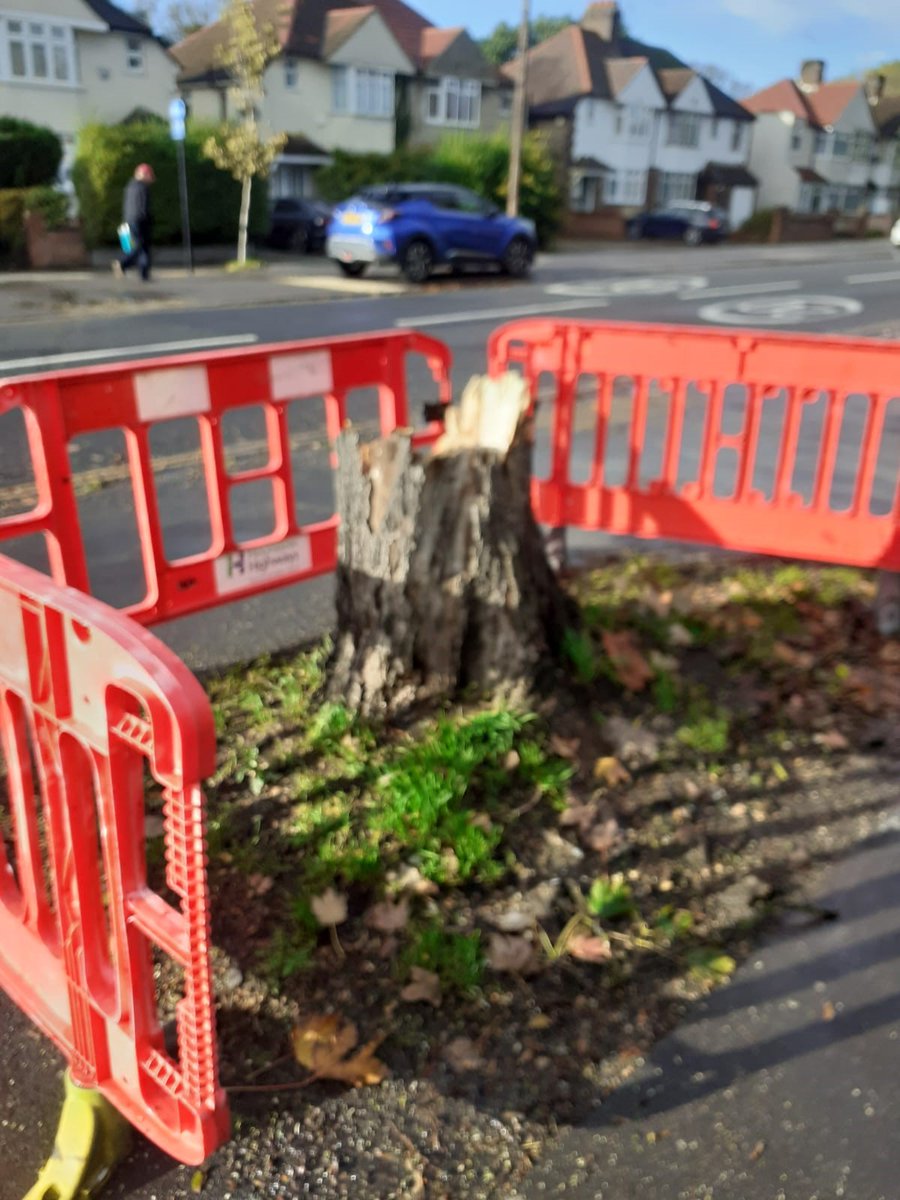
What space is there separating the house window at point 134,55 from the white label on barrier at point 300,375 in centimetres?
3831

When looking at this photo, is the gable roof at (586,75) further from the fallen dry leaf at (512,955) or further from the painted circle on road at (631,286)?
the fallen dry leaf at (512,955)

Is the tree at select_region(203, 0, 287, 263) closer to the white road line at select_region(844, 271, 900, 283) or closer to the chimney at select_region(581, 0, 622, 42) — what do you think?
the white road line at select_region(844, 271, 900, 283)

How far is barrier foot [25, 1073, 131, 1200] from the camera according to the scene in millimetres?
2002

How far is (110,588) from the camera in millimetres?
4785

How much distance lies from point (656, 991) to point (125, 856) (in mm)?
1496

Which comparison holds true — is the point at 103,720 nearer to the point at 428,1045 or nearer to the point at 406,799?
the point at 428,1045

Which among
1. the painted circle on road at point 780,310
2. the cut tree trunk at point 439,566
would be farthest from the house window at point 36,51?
the cut tree trunk at point 439,566

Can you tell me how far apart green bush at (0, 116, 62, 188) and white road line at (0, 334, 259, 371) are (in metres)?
16.2

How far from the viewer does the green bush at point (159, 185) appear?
26641 millimetres

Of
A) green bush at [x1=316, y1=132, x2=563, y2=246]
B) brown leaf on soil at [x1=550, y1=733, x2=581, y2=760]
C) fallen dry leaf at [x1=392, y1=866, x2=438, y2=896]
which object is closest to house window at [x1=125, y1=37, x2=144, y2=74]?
green bush at [x1=316, y1=132, x2=563, y2=246]

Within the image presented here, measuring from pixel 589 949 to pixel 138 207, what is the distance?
64.1 ft

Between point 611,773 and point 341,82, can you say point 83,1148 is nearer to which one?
point 611,773

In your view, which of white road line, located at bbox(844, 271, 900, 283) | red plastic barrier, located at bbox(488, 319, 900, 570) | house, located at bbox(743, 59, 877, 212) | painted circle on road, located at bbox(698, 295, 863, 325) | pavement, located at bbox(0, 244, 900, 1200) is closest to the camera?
pavement, located at bbox(0, 244, 900, 1200)

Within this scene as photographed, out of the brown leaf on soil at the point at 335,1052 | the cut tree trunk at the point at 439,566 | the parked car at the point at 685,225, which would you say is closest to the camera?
the brown leaf on soil at the point at 335,1052
